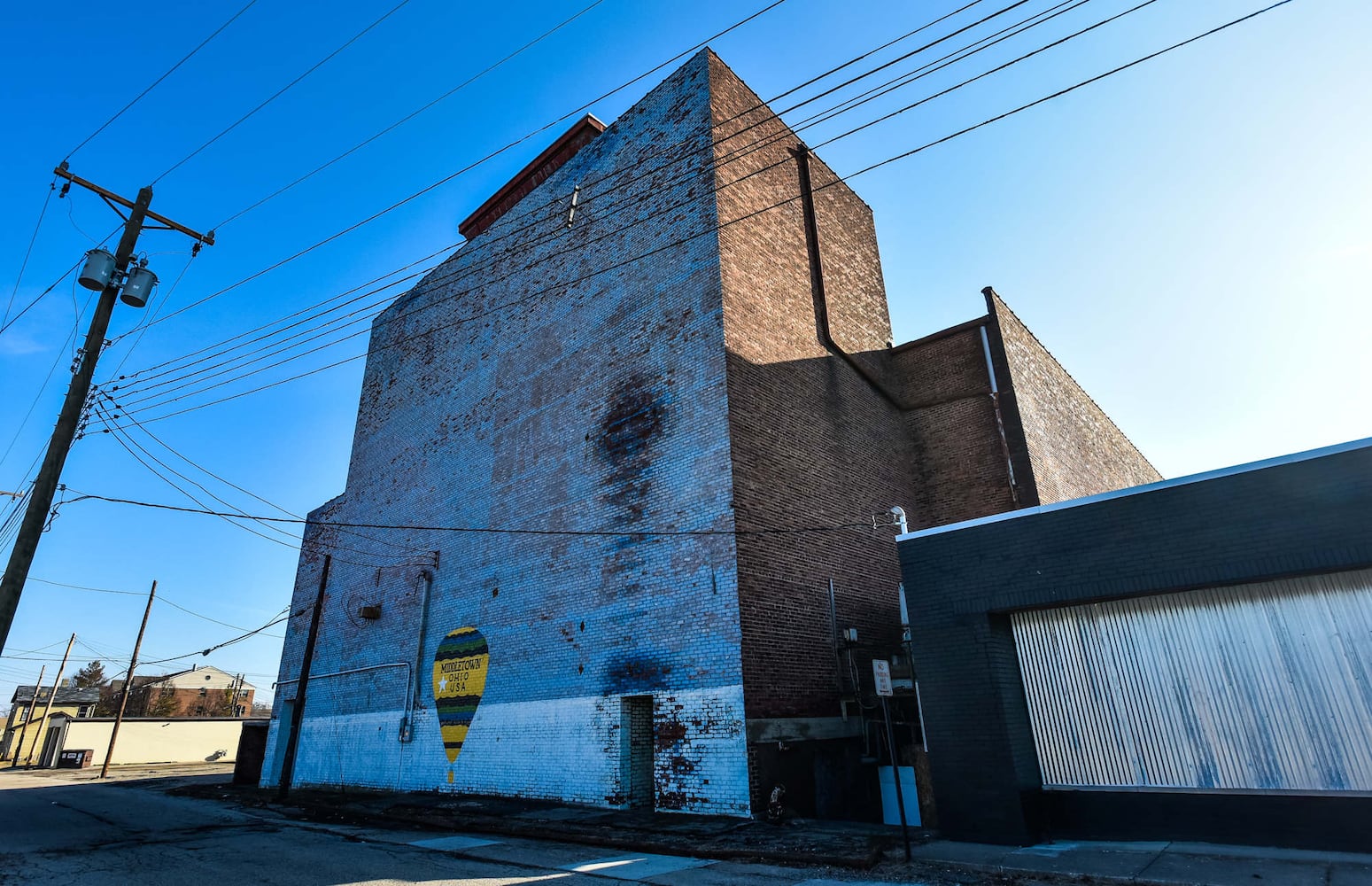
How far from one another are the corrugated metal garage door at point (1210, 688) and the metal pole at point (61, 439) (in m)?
12.7

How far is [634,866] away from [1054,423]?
17447 millimetres

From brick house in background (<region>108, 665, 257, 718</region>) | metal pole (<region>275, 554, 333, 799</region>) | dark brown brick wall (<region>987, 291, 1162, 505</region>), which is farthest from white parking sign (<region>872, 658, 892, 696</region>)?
brick house in background (<region>108, 665, 257, 718</region>)

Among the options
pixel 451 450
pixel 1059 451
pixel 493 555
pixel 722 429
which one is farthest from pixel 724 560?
pixel 1059 451

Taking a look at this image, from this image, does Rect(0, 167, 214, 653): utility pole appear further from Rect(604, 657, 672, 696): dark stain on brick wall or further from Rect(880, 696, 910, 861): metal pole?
Rect(880, 696, 910, 861): metal pole

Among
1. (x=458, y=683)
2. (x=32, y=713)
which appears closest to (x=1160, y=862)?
(x=458, y=683)

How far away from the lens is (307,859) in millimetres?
9227

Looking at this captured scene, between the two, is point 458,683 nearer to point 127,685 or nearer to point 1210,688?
point 1210,688

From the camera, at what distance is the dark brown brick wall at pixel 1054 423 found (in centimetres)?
1795

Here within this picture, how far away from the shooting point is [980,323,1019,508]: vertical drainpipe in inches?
669

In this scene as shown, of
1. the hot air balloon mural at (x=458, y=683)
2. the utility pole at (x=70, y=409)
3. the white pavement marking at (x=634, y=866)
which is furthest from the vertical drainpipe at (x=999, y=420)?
the utility pole at (x=70, y=409)

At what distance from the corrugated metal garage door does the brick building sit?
439 centimetres

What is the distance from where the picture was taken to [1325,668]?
754cm

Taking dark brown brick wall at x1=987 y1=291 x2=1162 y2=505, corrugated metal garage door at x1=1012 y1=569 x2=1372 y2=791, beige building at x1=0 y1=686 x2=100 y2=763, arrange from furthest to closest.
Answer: beige building at x1=0 y1=686 x2=100 y2=763 < dark brown brick wall at x1=987 y1=291 x2=1162 y2=505 < corrugated metal garage door at x1=1012 y1=569 x2=1372 y2=791

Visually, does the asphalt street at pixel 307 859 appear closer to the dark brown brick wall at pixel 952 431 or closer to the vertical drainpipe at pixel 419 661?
the vertical drainpipe at pixel 419 661
